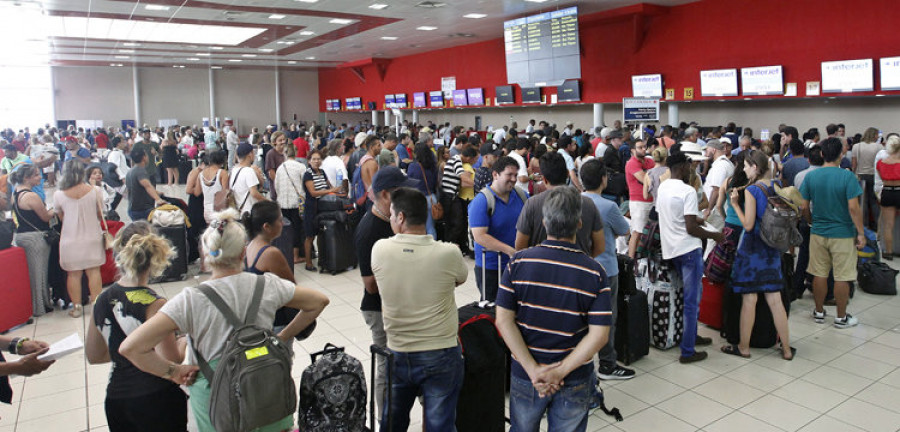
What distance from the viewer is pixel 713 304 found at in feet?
16.4

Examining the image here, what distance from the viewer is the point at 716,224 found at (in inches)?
262

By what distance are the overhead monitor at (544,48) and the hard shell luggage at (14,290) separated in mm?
9145

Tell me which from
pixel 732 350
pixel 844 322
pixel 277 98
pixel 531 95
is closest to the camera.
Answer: pixel 732 350

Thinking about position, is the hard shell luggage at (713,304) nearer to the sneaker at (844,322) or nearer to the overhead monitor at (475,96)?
the sneaker at (844,322)

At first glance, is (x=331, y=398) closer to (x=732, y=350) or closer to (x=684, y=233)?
(x=684, y=233)

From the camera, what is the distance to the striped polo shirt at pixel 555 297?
87.3 inches

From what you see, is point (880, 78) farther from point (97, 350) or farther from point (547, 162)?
point (97, 350)

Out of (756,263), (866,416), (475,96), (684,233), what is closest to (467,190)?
(684,233)

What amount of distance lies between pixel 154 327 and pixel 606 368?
Result: 3044 millimetres

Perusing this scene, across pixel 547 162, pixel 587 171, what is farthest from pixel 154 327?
pixel 587 171

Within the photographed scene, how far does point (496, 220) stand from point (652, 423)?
60.3 inches

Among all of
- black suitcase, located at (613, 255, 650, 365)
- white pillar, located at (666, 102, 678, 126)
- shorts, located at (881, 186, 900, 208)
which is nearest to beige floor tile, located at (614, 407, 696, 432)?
black suitcase, located at (613, 255, 650, 365)

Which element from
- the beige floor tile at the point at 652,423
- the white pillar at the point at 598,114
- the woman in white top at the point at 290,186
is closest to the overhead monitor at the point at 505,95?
the white pillar at the point at 598,114

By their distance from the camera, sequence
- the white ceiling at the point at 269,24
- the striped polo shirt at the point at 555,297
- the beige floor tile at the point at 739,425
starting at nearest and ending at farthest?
the striped polo shirt at the point at 555,297
the beige floor tile at the point at 739,425
the white ceiling at the point at 269,24
